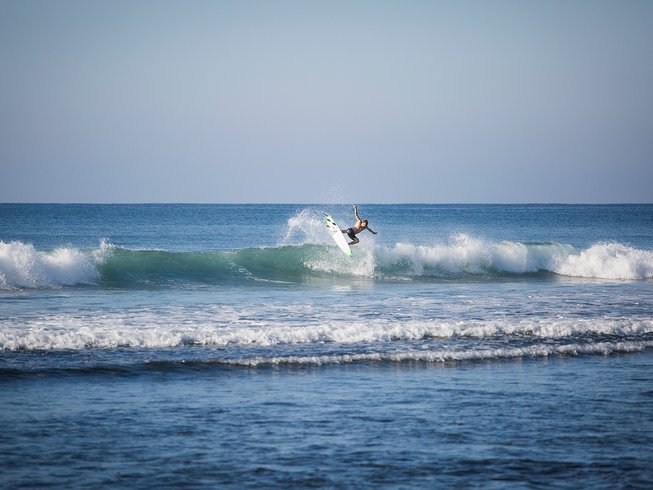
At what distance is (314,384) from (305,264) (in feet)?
59.7

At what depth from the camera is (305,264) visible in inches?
1169

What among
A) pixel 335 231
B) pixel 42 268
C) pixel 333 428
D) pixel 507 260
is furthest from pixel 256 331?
pixel 507 260

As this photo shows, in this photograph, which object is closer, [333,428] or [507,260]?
[333,428]

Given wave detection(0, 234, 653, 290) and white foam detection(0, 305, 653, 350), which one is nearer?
white foam detection(0, 305, 653, 350)

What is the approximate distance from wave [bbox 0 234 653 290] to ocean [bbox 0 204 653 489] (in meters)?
0.17

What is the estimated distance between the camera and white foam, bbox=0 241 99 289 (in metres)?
23.4

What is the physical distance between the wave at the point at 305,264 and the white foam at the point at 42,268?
1.1 inches

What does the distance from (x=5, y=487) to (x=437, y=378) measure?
6.73 metres

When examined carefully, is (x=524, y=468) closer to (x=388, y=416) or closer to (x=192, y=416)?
(x=388, y=416)

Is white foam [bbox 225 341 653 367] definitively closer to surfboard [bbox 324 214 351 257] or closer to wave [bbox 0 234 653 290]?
surfboard [bbox 324 214 351 257]

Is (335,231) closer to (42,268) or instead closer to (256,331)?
(42,268)

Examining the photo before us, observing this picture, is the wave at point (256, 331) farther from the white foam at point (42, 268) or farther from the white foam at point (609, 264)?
the white foam at point (609, 264)

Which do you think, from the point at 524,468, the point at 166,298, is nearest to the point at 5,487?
the point at 524,468

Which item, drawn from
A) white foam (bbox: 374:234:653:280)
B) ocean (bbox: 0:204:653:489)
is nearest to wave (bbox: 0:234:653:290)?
white foam (bbox: 374:234:653:280)
